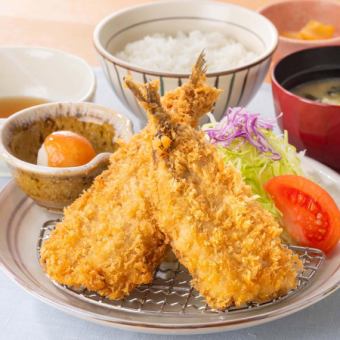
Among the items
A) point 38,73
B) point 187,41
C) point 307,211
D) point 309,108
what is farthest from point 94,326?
point 187,41

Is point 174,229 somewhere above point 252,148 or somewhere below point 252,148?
above

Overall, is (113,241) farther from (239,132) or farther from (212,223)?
(239,132)

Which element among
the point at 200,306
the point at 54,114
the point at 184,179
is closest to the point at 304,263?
the point at 200,306

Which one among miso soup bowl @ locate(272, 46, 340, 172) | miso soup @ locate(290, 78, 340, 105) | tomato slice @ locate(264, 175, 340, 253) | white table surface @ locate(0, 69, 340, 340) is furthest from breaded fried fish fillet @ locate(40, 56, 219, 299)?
miso soup @ locate(290, 78, 340, 105)

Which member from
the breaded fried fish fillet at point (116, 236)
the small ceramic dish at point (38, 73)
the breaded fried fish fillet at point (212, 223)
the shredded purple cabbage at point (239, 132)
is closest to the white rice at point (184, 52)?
the small ceramic dish at point (38, 73)

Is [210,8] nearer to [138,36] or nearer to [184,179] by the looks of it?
[138,36]

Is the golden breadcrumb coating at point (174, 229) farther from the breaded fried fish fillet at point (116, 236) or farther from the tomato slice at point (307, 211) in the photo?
the tomato slice at point (307, 211)
